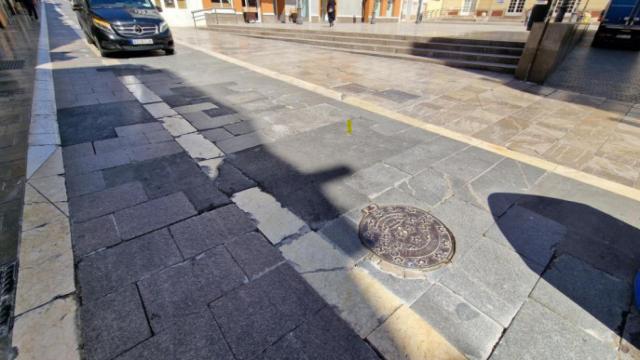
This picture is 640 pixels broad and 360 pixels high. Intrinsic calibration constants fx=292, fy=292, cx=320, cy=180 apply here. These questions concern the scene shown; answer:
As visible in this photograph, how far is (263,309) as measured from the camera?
6.40 feet

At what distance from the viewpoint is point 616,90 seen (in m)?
7.30

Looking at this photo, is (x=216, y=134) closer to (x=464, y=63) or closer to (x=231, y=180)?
(x=231, y=180)

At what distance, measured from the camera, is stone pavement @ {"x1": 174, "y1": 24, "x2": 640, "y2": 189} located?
428cm

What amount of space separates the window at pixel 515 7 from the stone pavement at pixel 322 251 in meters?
46.8

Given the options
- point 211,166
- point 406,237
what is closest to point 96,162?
point 211,166

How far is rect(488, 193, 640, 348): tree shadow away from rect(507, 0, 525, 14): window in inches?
1891

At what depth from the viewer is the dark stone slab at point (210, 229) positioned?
8.06 ft

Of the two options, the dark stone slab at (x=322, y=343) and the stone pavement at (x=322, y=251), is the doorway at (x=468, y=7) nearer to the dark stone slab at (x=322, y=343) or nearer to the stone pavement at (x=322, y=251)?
the stone pavement at (x=322, y=251)

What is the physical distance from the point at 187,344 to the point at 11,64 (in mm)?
11696

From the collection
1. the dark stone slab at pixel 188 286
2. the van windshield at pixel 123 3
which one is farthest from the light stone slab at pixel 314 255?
the van windshield at pixel 123 3

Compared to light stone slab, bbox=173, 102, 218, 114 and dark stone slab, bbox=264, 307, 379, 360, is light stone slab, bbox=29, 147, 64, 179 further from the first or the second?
dark stone slab, bbox=264, 307, 379, 360

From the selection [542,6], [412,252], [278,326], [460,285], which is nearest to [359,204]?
[412,252]

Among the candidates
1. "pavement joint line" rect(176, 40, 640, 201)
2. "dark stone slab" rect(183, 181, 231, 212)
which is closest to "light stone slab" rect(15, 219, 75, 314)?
"dark stone slab" rect(183, 181, 231, 212)

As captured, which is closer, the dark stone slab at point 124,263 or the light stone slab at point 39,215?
the dark stone slab at point 124,263
